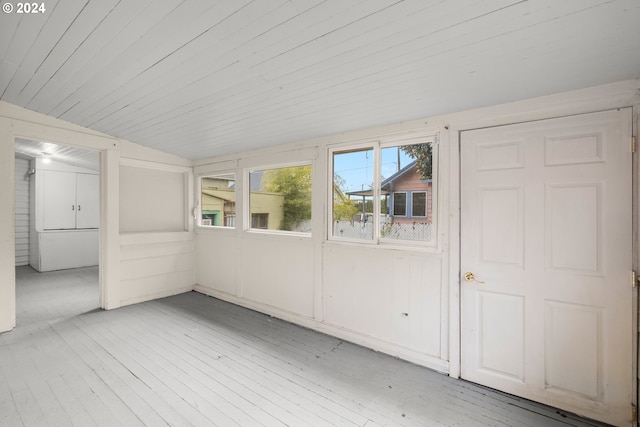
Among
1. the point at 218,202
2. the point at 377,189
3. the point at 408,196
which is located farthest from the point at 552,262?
the point at 218,202

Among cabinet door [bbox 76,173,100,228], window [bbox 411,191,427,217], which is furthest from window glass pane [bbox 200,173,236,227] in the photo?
cabinet door [bbox 76,173,100,228]

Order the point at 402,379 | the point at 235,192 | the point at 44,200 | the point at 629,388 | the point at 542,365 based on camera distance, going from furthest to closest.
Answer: the point at 44,200
the point at 235,192
the point at 402,379
the point at 542,365
the point at 629,388

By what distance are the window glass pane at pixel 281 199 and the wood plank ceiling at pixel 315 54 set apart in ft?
3.18

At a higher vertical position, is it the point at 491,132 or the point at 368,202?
the point at 491,132

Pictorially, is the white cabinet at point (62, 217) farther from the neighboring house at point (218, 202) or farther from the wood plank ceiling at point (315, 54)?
the wood plank ceiling at point (315, 54)

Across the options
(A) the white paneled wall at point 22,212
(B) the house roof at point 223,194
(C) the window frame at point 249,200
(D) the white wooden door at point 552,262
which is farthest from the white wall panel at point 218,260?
(A) the white paneled wall at point 22,212

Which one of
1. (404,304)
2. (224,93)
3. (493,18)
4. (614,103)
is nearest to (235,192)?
(224,93)

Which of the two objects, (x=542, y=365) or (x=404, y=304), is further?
(x=404, y=304)

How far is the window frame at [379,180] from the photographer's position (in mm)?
2611

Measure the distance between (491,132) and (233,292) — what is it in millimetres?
3969

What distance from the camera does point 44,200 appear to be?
6.50 meters

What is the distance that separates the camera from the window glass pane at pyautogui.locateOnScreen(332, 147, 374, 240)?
3.07 m

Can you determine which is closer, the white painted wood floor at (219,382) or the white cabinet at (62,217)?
the white painted wood floor at (219,382)

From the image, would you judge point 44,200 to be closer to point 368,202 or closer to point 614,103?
point 368,202
